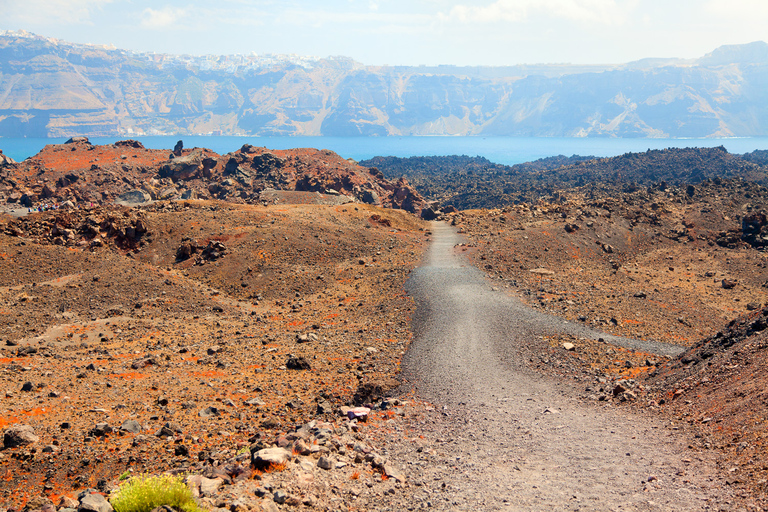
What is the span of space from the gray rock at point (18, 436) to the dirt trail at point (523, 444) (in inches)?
293

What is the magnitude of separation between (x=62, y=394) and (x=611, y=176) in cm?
10429

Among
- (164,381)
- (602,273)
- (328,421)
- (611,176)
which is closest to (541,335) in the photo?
(328,421)

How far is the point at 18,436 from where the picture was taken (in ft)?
31.8

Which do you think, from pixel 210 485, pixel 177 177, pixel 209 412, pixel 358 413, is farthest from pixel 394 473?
pixel 177 177

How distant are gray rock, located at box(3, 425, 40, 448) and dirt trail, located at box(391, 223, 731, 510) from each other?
744 centimetres

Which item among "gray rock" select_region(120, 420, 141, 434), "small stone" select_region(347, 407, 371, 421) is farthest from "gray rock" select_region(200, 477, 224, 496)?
"small stone" select_region(347, 407, 371, 421)

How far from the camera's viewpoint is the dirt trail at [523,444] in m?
8.48

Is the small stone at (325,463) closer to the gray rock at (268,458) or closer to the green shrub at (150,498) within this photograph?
the gray rock at (268,458)

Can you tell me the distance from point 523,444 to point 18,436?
1051cm

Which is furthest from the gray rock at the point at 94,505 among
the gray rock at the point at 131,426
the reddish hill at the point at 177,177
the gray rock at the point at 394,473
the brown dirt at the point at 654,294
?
the reddish hill at the point at 177,177

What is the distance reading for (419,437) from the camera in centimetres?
1117

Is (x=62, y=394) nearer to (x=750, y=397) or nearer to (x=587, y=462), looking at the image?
(x=587, y=462)

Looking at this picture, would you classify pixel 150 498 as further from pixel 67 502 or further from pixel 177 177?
pixel 177 177

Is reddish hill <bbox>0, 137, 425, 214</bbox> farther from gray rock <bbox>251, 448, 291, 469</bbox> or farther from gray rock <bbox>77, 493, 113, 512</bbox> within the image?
gray rock <bbox>77, 493, 113, 512</bbox>
